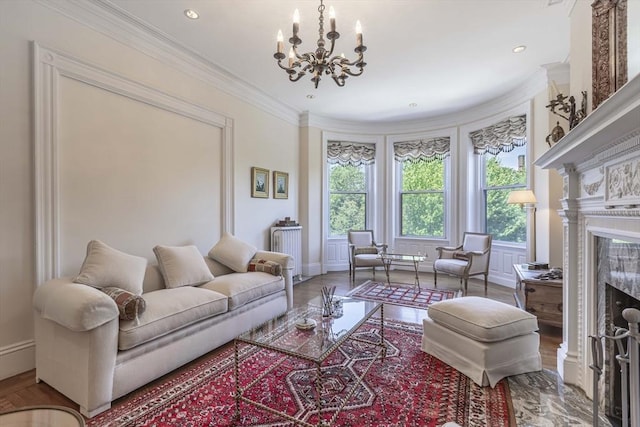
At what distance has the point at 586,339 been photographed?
208cm

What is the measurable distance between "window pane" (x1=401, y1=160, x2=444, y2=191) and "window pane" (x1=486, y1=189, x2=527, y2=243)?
95 centimetres

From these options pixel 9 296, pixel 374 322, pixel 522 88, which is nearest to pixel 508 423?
pixel 374 322

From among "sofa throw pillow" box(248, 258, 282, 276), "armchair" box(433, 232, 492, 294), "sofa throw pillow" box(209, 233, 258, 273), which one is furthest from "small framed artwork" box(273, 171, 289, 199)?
"armchair" box(433, 232, 492, 294)

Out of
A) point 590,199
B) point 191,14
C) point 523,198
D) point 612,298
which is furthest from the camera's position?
point 523,198

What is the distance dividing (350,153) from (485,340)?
4756 millimetres

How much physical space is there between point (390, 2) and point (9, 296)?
384 cm

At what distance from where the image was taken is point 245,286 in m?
3.02

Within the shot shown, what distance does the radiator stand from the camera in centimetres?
501

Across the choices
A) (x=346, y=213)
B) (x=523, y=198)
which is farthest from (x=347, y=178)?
(x=523, y=198)

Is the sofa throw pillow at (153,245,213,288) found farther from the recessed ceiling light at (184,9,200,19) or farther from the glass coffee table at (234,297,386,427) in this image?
the recessed ceiling light at (184,9,200,19)

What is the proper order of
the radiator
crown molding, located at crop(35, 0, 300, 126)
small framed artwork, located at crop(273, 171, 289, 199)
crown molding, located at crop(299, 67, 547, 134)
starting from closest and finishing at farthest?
1. crown molding, located at crop(35, 0, 300, 126)
2. crown molding, located at crop(299, 67, 547, 134)
3. the radiator
4. small framed artwork, located at crop(273, 171, 289, 199)

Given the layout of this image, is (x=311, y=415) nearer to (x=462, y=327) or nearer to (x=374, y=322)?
(x=462, y=327)

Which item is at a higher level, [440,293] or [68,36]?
[68,36]

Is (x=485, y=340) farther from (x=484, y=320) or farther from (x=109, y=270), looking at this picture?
(x=109, y=270)
